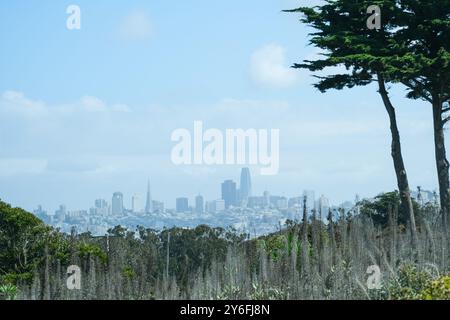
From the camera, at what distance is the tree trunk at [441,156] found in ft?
82.5

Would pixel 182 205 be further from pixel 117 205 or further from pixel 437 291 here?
pixel 437 291

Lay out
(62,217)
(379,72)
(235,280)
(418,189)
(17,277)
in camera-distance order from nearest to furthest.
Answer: (235,280)
(17,277)
(418,189)
(379,72)
(62,217)

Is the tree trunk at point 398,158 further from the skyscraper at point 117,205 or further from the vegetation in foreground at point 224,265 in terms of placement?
the skyscraper at point 117,205

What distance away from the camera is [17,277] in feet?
52.9

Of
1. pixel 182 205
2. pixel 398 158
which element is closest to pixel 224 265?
pixel 398 158

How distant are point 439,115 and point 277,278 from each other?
15705mm

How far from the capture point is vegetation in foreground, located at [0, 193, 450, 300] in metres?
11.2

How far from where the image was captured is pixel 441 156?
84.1 feet

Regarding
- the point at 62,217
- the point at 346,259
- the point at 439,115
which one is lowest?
the point at 346,259

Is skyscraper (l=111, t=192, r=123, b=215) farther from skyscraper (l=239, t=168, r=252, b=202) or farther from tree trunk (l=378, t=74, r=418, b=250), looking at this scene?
tree trunk (l=378, t=74, r=418, b=250)

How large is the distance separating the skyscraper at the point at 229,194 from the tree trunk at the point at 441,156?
20.2 ft

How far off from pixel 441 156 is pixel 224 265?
1323cm
